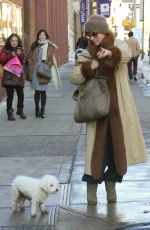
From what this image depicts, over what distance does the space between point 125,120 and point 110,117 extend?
0.51ft

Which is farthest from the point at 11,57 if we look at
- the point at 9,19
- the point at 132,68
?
the point at 132,68

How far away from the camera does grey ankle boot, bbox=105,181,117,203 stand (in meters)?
6.45

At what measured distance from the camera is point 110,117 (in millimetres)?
6242

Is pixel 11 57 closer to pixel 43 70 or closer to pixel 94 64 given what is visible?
pixel 43 70

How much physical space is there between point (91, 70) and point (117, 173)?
103cm

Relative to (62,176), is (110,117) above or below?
above

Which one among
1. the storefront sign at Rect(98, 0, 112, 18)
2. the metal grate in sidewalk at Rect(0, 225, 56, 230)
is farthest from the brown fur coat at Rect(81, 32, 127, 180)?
the storefront sign at Rect(98, 0, 112, 18)

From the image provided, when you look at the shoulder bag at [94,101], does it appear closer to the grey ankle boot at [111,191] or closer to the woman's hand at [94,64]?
the woman's hand at [94,64]

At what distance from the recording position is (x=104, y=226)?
5746mm

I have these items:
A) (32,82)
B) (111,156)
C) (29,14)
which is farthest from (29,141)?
(29,14)

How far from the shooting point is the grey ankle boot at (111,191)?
6.45 metres

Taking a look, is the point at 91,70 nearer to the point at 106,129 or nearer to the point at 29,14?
the point at 106,129

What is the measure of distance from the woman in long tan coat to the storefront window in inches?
405

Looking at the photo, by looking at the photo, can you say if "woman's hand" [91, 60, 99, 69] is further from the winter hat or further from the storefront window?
the storefront window
